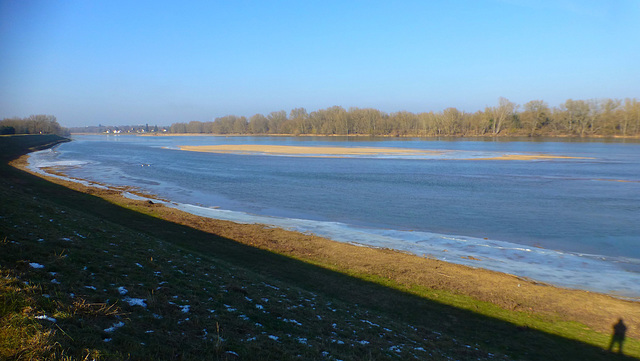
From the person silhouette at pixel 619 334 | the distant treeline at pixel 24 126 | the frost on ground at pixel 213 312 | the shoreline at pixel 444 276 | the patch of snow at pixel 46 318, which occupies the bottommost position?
the person silhouette at pixel 619 334

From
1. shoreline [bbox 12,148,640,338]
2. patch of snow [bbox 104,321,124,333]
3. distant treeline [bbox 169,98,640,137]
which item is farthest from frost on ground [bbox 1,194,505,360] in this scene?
distant treeline [bbox 169,98,640,137]

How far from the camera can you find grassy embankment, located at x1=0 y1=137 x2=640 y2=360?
5.43 metres

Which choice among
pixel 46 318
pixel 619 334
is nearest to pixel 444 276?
Answer: pixel 619 334

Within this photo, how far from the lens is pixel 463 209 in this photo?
86.5ft

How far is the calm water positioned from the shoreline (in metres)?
1.39

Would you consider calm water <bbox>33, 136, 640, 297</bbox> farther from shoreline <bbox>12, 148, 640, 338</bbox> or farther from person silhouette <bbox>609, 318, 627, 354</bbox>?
person silhouette <bbox>609, 318, 627, 354</bbox>

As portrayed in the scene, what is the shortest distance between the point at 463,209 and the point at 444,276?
547 inches

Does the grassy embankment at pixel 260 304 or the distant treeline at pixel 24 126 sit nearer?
the grassy embankment at pixel 260 304

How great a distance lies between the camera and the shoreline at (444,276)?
1135 centimetres

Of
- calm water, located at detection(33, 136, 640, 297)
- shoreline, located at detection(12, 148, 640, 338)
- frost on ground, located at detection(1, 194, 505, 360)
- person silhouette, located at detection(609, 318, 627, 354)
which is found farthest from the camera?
calm water, located at detection(33, 136, 640, 297)

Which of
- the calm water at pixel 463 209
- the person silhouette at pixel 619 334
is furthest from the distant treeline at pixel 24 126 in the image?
the person silhouette at pixel 619 334

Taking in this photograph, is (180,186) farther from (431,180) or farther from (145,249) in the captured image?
(145,249)

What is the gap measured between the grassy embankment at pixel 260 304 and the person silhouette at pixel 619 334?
5.9 inches

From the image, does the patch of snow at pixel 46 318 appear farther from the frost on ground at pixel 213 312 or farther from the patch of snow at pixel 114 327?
the patch of snow at pixel 114 327
